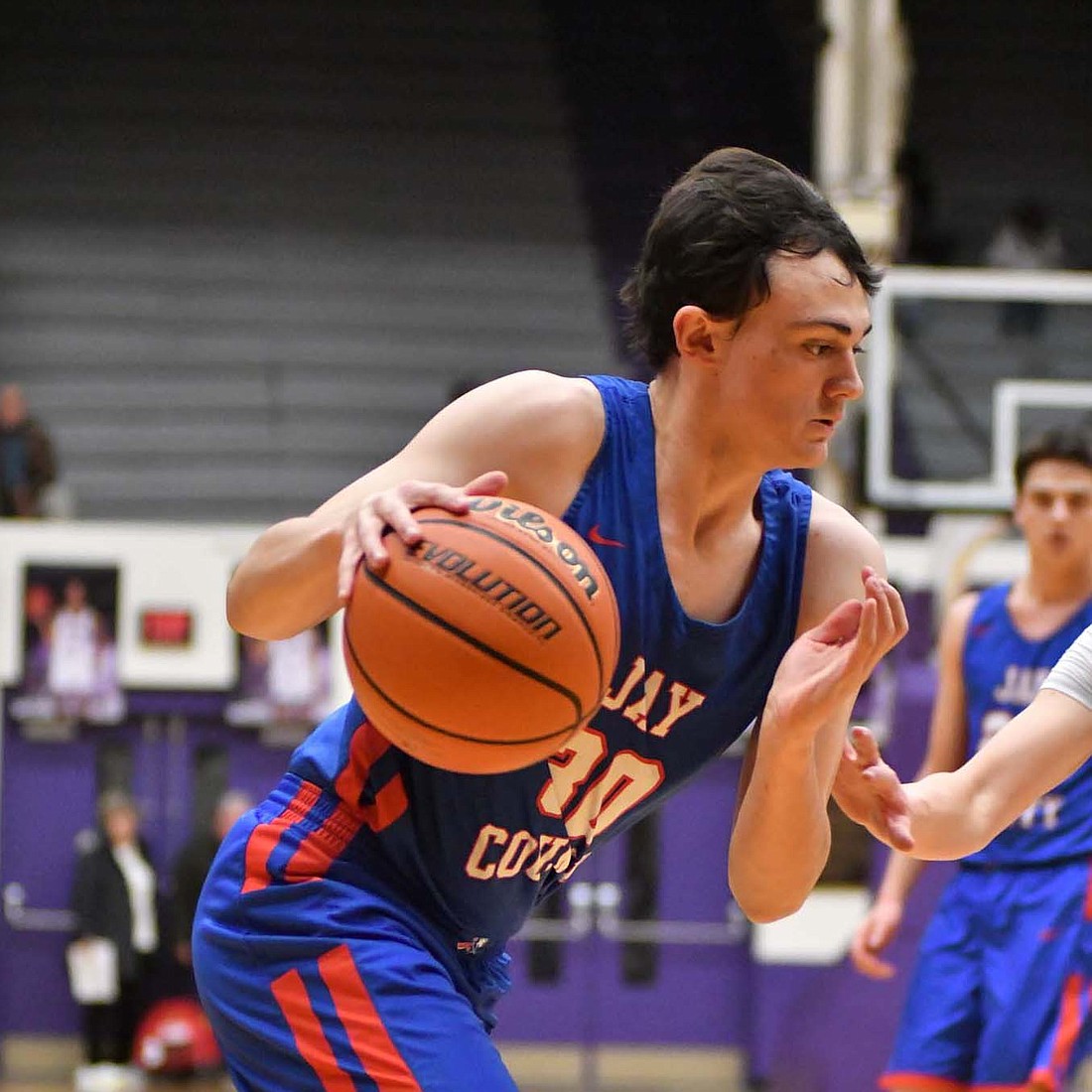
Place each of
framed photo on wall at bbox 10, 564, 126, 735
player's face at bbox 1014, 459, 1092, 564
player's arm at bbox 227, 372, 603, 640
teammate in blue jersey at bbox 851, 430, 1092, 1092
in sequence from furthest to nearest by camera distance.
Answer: framed photo on wall at bbox 10, 564, 126, 735 → player's face at bbox 1014, 459, 1092, 564 → teammate in blue jersey at bbox 851, 430, 1092, 1092 → player's arm at bbox 227, 372, 603, 640

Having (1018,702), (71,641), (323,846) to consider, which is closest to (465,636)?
(323,846)

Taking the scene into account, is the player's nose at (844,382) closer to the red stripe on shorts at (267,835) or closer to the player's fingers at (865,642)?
the player's fingers at (865,642)

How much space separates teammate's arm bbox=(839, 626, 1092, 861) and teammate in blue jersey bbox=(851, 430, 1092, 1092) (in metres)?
1.68

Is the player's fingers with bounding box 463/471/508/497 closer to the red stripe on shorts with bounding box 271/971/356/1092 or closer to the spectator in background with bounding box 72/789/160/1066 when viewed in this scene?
the red stripe on shorts with bounding box 271/971/356/1092

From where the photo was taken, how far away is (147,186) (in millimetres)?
12875

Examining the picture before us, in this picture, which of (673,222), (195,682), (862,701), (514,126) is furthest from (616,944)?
(673,222)

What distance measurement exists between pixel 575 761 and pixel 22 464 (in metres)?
9.15

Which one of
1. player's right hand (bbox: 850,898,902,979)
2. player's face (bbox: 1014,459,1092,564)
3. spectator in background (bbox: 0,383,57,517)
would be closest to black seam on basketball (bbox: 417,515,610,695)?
player's right hand (bbox: 850,898,902,979)

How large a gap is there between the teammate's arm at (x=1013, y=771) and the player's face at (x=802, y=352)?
0.58 metres

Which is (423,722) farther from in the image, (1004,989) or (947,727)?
(947,727)

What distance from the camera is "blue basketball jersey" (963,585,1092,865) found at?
459 centimetres

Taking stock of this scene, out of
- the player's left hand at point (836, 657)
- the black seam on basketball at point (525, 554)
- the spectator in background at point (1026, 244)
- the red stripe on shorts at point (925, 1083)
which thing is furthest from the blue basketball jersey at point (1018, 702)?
the spectator in background at point (1026, 244)

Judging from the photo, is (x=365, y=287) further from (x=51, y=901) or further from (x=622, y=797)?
(x=622, y=797)

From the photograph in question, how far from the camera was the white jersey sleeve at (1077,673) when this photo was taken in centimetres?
285
